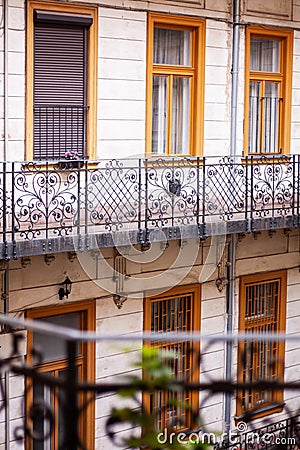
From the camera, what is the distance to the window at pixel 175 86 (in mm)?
13250

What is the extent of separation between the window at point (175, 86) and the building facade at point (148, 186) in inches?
0.9

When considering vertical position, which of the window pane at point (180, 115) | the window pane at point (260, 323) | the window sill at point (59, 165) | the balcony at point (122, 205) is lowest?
the window pane at point (260, 323)

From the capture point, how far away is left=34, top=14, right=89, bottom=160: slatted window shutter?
11.8m

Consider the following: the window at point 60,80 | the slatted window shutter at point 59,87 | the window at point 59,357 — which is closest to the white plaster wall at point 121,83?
the window at point 60,80

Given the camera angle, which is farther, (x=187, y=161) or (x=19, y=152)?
(x=187, y=161)

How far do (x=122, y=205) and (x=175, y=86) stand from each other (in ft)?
8.37

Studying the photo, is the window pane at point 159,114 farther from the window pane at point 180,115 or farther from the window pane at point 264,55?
the window pane at point 264,55

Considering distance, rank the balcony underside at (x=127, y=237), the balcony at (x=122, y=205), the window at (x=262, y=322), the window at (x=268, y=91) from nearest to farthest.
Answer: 1. the balcony underside at (x=127, y=237)
2. the balcony at (x=122, y=205)
3. the window at (x=262, y=322)
4. the window at (x=268, y=91)

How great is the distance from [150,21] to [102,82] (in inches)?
49.8

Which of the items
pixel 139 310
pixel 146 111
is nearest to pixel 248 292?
pixel 139 310

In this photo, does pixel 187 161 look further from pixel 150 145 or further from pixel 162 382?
pixel 162 382

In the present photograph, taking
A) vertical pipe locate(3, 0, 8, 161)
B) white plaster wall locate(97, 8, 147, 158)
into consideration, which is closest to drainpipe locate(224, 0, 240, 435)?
white plaster wall locate(97, 8, 147, 158)

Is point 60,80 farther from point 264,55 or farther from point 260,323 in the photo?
point 260,323

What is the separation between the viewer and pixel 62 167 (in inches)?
478
